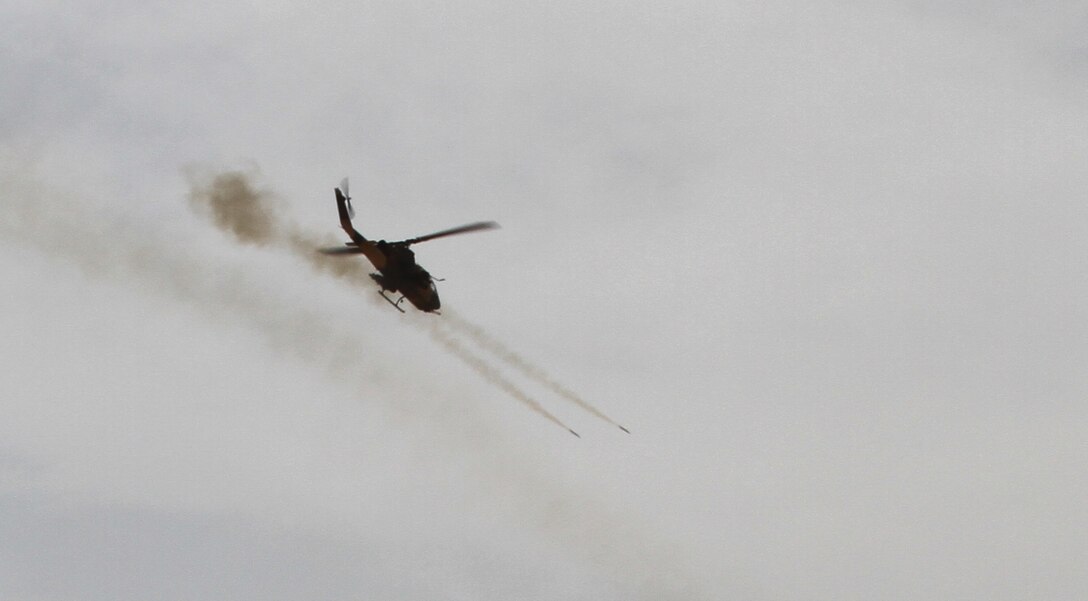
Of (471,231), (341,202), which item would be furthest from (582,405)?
(341,202)

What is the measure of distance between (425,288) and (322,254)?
19.0 feet

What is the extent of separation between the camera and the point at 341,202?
6812 cm

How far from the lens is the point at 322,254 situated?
7094cm

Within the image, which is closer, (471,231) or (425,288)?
(471,231)

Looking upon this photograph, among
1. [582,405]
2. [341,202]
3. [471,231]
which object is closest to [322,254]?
[341,202]

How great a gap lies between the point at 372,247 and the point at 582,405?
40.7 feet

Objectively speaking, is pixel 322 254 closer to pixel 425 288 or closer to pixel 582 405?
A: pixel 425 288

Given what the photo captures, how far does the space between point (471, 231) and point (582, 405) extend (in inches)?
Result: 370

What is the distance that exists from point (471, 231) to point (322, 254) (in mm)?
10028

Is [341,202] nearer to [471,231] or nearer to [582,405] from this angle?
[471,231]

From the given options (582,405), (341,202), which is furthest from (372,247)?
(582,405)

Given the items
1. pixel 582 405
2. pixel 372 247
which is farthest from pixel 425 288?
pixel 582 405

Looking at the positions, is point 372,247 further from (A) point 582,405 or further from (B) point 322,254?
(A) point 582,405

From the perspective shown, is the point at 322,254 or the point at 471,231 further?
the point at 322,254
